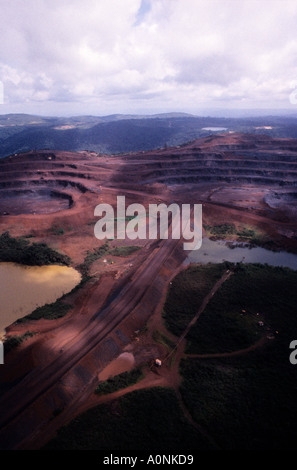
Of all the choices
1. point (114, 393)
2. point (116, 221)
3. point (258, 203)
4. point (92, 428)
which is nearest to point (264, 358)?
point (114, 393)

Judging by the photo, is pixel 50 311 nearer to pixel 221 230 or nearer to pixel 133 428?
pixel 133 428

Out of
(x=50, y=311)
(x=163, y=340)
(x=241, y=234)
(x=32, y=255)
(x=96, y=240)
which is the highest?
(x=241, y=234)

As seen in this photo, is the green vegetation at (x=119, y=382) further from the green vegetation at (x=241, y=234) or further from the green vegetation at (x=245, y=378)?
the green vegetation at (x=241, y=234)

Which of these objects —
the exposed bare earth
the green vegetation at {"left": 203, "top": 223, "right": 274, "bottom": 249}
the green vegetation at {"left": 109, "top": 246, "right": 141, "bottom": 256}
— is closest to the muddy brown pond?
the exposed bare earth

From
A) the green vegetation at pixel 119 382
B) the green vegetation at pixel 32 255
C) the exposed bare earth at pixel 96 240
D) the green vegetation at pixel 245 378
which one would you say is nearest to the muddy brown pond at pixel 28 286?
the green vegetation at pixel 32 255

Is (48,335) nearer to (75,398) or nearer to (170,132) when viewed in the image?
(75,398)

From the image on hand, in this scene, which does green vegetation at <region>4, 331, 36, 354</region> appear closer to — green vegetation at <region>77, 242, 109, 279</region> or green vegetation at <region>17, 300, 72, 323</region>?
green vegetation at <region>17, 300, 72, 323</region>

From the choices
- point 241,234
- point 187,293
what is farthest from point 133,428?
point 241,234
